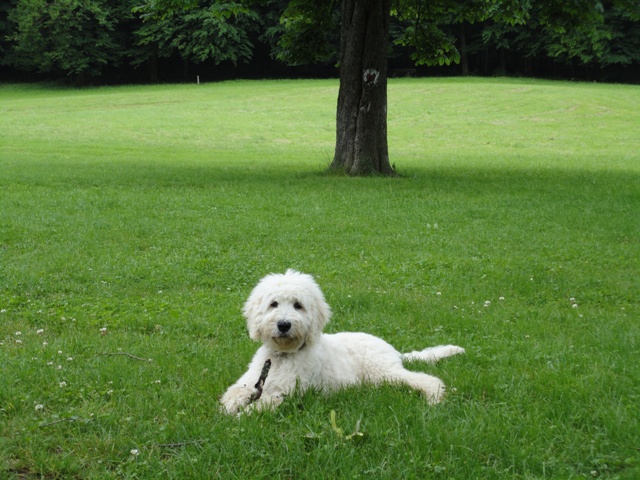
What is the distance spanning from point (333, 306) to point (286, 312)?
236 centimetres

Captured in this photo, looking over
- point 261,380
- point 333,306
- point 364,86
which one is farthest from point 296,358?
point 364,86

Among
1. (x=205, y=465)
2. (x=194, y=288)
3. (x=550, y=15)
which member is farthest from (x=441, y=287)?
(x=550, y=15)

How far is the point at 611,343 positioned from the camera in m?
5.55

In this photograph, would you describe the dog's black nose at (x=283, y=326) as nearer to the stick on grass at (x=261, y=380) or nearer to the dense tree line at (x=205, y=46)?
the stick on grass at (x=261, y=380)

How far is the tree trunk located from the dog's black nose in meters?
13.2

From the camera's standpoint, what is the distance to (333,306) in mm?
6863

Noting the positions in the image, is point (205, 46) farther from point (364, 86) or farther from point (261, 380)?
point (261, 380)

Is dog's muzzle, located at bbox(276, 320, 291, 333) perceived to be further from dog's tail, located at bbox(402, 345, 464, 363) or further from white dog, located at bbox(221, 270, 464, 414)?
dog's tail, located at bbox(402, 345, 464, 363)

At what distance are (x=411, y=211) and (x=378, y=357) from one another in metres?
7.73

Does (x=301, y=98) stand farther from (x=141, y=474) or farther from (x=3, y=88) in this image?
(x=141, y=474)

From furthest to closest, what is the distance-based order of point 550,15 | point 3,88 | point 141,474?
point 3,88
point 550,15
point 141,474

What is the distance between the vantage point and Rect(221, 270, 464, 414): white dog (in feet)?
14.6

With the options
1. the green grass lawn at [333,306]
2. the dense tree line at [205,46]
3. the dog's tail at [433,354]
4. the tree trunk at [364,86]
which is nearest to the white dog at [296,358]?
the green grass lawn at [333,306]

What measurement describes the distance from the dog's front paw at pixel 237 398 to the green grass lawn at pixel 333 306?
0.11 metres
